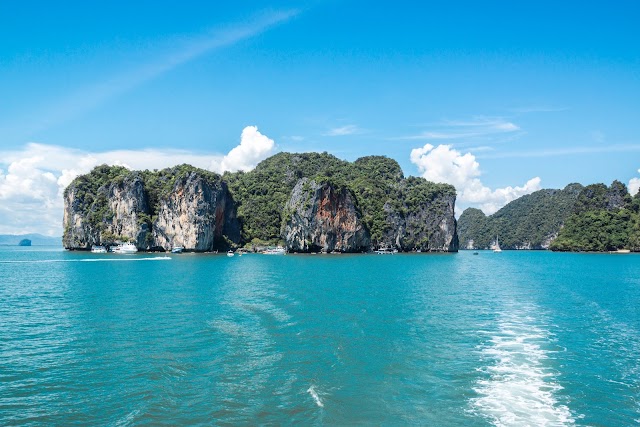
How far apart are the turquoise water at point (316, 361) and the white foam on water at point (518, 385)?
0.07m

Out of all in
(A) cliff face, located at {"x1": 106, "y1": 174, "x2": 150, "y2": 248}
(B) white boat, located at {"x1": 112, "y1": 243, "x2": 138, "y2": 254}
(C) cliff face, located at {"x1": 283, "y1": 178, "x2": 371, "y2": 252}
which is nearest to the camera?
(B) white boat, located at {"x1": 112, "y1": 243, "x2": 138, "y2": 254}

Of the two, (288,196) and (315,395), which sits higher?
(288,196)

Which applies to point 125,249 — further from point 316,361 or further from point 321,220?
point 316,361

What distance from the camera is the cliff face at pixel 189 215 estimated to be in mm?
128375

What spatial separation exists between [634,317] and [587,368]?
1536 cm

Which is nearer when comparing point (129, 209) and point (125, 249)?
point (125, 249)

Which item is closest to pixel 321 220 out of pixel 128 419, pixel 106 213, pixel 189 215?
pixel 189 215

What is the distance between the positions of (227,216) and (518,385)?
13475 cm

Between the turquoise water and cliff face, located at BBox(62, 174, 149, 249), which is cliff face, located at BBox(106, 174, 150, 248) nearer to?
cliff face, located at BBox(62, 174, 149, 249)

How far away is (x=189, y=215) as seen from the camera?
12788 centimetres

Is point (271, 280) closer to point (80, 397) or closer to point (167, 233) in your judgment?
point (80, 397)

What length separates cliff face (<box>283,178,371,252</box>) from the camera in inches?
5354

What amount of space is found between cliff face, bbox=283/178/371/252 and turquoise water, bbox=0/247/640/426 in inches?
3875

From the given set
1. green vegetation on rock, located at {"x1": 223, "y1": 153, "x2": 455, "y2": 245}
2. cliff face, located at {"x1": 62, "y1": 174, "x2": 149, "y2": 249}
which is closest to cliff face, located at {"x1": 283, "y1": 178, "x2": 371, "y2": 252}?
green vegetation on rock, located at {"x1": 223, "y1": 153, "x2": 455, "y2": 245}
